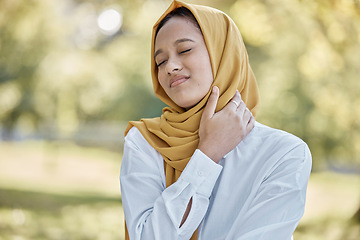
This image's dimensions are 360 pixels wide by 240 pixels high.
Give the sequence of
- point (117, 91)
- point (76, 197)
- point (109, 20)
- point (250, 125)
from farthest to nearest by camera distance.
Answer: point (117, 91) < point (76, 197) < point (109, 20) < point (250, 125)

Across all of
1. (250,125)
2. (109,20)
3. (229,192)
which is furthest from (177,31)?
(109,20)

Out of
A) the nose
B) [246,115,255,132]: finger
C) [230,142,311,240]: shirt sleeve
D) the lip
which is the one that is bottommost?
[230,142,311,240]: shirt sleeve

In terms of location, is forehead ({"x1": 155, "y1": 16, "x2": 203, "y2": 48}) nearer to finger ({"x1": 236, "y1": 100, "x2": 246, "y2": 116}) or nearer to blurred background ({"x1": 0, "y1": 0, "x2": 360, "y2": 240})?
finger ({"x1": 236, "y1": 100, "x2": 246, "y2": 116})

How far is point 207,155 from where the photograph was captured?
1.02 meters

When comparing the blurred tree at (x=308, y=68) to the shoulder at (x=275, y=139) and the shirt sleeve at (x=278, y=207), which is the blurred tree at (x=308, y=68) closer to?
the shoulder at (x=275, y=139)

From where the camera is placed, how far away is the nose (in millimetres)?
1107

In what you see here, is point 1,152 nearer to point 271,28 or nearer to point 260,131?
point 271,28

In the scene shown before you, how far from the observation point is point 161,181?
3.66ft

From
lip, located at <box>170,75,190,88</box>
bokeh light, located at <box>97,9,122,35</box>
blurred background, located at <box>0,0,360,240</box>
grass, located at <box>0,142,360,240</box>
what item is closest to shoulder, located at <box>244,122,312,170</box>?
lip, located at <box>170,75,190,88</box>

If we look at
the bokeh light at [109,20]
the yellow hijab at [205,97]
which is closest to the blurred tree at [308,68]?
the bokeh light at [109,20]

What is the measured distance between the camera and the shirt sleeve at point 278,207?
2.97 ft

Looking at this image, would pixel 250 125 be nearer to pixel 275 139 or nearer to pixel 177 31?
pixel 275 139

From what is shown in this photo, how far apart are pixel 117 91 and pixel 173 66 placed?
8.53 meters

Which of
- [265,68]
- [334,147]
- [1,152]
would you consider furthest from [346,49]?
[1,152]
